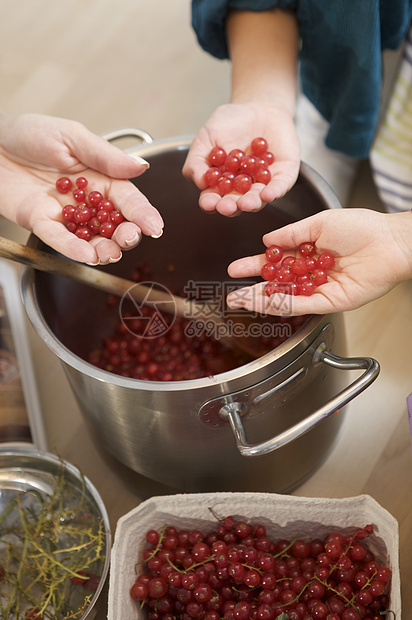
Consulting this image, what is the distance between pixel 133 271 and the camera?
38.7 inches

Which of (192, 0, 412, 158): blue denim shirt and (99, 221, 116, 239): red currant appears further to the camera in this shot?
(192, 0, 412, 158): blue denim shirt

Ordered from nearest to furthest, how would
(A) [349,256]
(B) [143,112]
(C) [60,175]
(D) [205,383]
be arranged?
(D) [205,383] → (A) [349,256] → (C) [60,175] → (B) [143,112]

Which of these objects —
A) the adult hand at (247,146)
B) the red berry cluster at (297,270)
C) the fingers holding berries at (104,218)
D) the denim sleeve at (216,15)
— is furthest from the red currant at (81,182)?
the denim sleeve at (216,15)

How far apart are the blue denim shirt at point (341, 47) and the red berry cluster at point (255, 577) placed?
0.64m

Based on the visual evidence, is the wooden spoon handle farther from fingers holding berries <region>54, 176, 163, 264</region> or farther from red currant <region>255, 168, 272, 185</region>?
red currant <region>255, 168, 272, 185</region>

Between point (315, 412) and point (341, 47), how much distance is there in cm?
58

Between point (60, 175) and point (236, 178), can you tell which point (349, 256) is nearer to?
point (236, 178)

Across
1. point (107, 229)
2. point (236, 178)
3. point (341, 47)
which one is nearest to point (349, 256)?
point (236, 178)

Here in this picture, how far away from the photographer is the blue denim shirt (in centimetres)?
88

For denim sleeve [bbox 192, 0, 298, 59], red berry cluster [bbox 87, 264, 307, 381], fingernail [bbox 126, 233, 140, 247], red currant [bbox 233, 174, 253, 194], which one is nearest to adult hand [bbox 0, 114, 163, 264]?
fingernail [bbox 126, 233, 140, 247]

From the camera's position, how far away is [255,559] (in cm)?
74

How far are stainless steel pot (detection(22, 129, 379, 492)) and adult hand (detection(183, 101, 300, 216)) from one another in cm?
3

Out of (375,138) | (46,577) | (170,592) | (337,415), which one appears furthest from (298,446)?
(375,138)

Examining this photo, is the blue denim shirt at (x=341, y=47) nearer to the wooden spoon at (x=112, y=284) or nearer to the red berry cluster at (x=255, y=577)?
the wooden spoon at (x=112, y=284)
